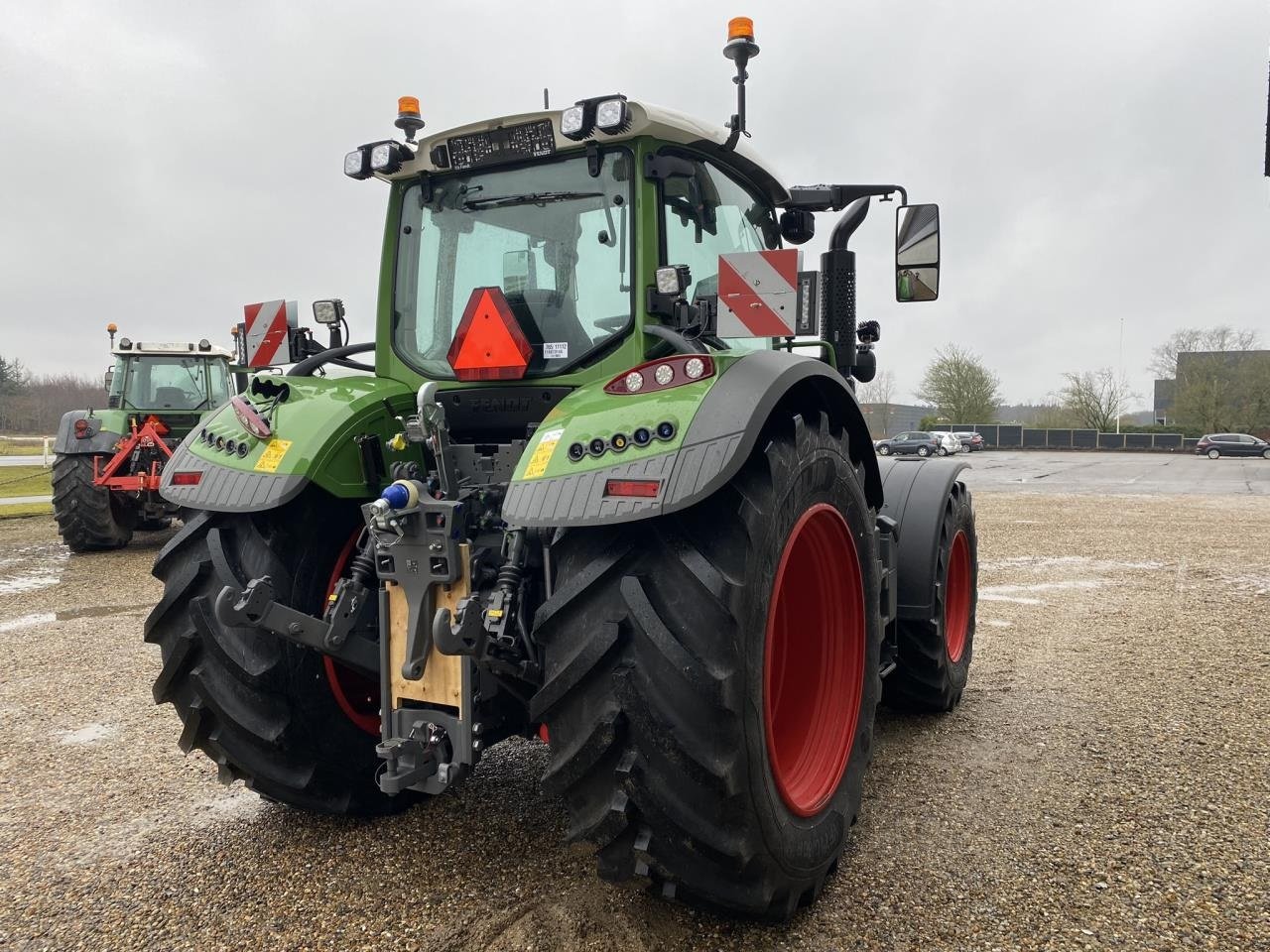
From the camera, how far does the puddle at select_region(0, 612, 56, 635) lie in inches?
247

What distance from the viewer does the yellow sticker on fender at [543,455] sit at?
2156mm

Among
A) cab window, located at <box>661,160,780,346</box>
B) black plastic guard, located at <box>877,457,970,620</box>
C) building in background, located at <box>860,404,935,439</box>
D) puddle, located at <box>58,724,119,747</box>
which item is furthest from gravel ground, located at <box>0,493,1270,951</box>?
building in background, located at <box>860,404,935,439</box>

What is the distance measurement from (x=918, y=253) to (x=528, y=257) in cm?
155

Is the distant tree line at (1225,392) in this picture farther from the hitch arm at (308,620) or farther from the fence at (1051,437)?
the hitch arm at (308,620)

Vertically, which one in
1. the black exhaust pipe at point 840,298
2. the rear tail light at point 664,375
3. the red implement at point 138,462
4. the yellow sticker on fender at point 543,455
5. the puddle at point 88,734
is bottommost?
the puddle at point 88,734

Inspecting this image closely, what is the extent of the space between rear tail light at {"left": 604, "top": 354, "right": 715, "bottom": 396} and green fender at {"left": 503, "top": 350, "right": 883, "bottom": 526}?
3 centimetres

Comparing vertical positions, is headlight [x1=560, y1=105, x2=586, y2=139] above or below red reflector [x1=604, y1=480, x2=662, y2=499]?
above

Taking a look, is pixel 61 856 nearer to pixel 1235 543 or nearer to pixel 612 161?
pixel 612 161

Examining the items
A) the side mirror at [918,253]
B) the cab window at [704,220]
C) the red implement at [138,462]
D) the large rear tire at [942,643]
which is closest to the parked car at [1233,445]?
the large rear tire at [942,643]

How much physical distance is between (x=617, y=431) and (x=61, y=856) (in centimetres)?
239

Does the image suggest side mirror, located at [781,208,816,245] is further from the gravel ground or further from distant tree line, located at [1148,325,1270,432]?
distant tree line, located at [1148,325,1270,432]

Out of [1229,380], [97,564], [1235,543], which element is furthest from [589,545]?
[1229,380]

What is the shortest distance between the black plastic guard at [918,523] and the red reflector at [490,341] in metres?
1.92

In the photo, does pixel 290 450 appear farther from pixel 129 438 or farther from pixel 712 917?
pixel 129 438
